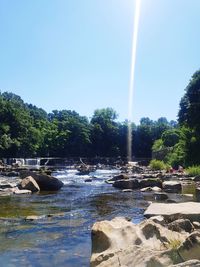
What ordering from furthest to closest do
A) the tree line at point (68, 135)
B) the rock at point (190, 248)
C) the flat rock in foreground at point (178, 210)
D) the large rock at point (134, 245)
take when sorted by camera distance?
the tree line at point (68, 135) → the flat rock in foreground at point (178, 210) → the large rock at point (134, 245) → the rock at point (190, 248)

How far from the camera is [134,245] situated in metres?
7.71

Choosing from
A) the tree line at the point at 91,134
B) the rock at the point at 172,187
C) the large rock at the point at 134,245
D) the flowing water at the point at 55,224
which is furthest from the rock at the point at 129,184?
the tree line at the point at 91,134

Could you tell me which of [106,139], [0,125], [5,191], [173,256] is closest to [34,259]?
[173,256]

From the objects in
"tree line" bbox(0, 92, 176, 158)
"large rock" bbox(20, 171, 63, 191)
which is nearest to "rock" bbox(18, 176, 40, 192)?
"large rock" bbox(20, 171, 63, 191)

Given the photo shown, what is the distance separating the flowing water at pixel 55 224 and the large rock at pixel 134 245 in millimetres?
774

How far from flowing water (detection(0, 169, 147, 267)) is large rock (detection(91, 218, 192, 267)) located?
30.5 inches

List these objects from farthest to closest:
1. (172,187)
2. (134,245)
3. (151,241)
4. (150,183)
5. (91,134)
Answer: (91,134) → (150,183) → (172,187) → (151,241) → (134,245)

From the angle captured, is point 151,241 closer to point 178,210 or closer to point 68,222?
point 178,210

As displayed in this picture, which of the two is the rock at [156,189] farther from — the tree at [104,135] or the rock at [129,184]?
the tree at [104,135]

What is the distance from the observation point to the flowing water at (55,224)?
31.4ft

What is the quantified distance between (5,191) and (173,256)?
18.6 m

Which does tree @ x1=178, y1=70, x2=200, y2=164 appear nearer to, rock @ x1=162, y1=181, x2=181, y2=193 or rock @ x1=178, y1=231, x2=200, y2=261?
rock @ x1=162, y1=181, x2=181, y2=193

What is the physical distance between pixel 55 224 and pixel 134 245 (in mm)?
6213

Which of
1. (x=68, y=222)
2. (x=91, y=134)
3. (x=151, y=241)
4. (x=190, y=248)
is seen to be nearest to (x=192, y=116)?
(x=68, y=222)
